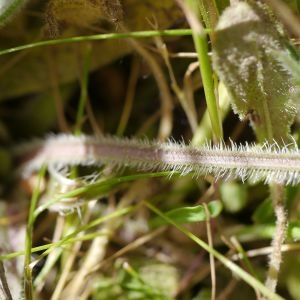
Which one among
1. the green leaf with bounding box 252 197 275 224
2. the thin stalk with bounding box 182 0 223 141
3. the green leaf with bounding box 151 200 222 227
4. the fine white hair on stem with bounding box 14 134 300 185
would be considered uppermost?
the thin stalk with bounding box 182 0 223 141

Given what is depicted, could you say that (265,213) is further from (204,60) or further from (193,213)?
(204,60)

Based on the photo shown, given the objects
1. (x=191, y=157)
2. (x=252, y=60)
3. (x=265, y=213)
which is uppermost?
(x=252, y=60)

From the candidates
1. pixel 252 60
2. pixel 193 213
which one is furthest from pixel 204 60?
pixel 193 213

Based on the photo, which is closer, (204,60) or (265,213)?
(204,60)

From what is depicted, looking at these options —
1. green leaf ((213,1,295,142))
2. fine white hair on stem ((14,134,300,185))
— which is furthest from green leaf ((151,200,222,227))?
green leaf ((213,1,295,142))

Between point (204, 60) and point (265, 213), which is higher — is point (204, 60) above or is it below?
above

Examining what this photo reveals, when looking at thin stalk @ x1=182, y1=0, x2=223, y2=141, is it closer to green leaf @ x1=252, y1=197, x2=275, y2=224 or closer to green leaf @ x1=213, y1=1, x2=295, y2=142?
green leaf @ x1=213, y1=1, x2=295, y2=142

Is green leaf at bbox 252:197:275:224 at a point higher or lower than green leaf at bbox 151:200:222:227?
lower
